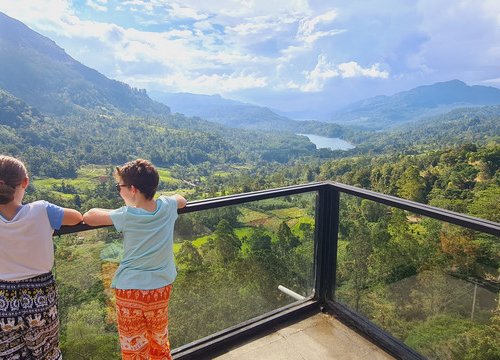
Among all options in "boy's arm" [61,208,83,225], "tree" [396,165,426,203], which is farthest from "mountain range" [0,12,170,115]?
"boy's arm" [61,208,83,225]

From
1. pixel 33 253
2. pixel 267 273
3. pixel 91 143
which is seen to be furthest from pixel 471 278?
pixel 91 143

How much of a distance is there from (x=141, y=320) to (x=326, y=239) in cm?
158

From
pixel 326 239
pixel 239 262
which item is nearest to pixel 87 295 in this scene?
pixel 239 262

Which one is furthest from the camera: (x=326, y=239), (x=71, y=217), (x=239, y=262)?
(x=326, y=239)

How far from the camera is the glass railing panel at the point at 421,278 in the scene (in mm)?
1874

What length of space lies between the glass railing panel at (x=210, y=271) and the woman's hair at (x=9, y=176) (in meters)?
0.34

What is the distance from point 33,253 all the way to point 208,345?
51.6 inches

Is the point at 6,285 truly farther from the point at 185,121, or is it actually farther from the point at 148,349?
the point at 185,121

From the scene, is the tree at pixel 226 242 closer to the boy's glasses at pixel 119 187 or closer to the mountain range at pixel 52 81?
the boy's glasses at pixel 119 187

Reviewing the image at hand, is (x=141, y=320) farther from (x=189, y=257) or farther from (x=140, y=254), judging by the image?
(x=189, y=257)

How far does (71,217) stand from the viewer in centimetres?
154

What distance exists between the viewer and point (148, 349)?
1.69m

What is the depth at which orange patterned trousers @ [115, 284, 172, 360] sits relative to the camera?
1.61 meters

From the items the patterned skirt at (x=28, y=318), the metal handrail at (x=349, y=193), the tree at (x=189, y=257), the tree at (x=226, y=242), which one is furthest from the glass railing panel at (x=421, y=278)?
the patterned skirt at (x=28, y=318)
